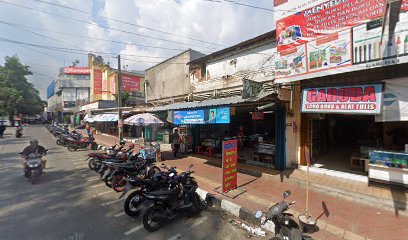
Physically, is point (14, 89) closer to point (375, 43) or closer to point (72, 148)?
point (72, 148)

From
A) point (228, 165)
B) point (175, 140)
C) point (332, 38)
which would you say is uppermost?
point (332, 38)

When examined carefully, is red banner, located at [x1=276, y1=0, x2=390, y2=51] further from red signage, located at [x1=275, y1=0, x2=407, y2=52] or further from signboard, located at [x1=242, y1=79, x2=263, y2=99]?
signboard, located at [x1=242, y1=79, x2=263, y2=99]

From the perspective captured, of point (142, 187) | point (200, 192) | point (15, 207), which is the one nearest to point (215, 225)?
point (200, 192)

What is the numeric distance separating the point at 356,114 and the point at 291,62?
105 inches

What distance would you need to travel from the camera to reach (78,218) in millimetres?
4547

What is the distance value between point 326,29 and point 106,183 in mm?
8813

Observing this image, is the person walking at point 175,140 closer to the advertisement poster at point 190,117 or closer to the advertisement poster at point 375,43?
the advertisement poster at point 190,117

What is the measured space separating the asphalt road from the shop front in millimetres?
4717

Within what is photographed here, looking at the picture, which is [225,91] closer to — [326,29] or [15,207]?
[326,29]

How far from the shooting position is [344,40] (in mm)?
5625

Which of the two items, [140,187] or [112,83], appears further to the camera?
[112,83]

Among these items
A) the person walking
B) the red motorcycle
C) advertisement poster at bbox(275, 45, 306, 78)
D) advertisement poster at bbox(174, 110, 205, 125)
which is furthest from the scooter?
the red motorcycle

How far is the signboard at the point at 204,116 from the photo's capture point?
24.5 ft

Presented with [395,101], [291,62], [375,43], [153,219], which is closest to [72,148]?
[153,219]
